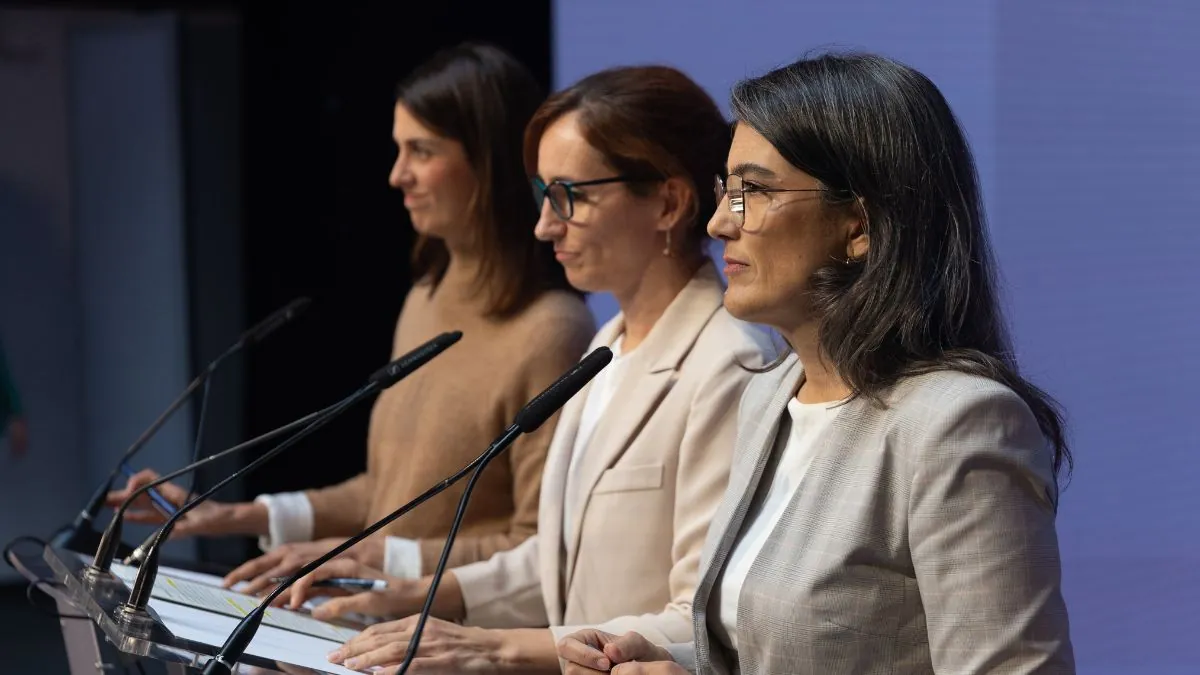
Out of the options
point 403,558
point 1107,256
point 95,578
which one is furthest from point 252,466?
point 1107,256

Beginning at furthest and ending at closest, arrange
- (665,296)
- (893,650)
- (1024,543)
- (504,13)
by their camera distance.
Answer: (504,13) → (665,296) → (893,650) → (1024,543)

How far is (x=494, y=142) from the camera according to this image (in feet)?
9.28

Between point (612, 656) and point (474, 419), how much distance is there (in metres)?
0.97

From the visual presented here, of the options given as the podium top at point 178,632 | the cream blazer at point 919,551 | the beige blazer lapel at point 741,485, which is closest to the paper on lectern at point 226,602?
the podium top at point 178,632

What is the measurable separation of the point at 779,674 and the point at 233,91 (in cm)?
362

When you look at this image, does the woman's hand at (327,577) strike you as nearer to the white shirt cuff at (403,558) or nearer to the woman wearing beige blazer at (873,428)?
the white shirt cuff at (403,558)

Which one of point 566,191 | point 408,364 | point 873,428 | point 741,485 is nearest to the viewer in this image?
point 873,428

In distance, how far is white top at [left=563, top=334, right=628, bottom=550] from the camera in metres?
2.36

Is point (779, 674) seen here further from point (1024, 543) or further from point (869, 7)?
point (869, 7)

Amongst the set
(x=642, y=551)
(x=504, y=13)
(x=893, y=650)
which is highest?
(x=504, y=13)

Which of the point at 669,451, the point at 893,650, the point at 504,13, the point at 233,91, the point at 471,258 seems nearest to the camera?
the point at 893,650

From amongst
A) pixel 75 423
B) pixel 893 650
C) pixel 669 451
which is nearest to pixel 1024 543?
pixel 893 650

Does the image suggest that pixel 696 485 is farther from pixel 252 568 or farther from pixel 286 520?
pixel 286 520

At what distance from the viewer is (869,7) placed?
2641mm
